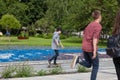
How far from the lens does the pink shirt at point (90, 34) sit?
948cm

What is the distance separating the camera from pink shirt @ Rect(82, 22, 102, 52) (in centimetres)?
948

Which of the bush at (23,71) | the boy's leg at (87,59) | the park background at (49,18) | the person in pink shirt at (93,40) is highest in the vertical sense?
the person in pink shirt at (93,40)

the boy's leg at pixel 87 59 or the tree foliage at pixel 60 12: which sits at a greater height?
the boy's leg at pixel 87 59

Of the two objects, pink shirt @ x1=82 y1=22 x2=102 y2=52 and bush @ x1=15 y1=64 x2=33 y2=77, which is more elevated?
pink shirt @ x1=82 y1=22 x2=102 y2=52

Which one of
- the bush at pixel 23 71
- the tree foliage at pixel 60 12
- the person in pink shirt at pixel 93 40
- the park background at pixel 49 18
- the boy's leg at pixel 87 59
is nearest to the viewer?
the person in pink shirt at pixel 93 40

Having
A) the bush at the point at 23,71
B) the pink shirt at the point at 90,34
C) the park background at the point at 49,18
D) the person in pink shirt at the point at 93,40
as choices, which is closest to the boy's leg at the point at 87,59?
the person in pink shirt at the point at 93,40

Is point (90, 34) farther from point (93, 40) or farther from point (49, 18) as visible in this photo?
point (49, 18)

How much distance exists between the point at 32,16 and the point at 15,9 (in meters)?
6.58

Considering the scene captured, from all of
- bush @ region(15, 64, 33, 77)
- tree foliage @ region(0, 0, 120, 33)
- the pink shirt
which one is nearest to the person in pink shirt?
the pink shirt

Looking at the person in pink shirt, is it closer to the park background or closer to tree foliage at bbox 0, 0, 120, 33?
the park background

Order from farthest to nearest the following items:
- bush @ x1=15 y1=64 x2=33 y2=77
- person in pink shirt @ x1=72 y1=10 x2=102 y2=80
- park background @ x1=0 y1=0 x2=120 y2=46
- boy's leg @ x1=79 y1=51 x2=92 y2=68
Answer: park background @ x1=0 y1=0 x2=120 y2=46
bush @ x1=15 y1=64 x2=33 y2=77
boy's leg @ x1=79 y1=51 x2=92 y2=68
person in pink shirt @ x1=72 y1=10 x2=102 y2=80

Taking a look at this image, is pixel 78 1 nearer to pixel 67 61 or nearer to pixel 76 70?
pixel 67 61

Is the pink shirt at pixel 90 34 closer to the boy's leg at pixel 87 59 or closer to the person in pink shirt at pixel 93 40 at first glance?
the person in pink shirt at pixel 93 40

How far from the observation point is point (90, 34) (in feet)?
31.3
